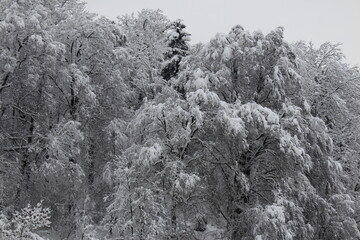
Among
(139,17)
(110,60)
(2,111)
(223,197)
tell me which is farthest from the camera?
(139,17)

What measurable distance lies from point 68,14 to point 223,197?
12.6 m

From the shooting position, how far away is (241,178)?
13.0 m

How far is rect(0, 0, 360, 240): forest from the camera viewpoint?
12.7 m

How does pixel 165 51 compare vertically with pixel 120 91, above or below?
above

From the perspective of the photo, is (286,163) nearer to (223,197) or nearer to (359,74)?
(223,197)

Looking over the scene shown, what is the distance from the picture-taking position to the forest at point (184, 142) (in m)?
12.7

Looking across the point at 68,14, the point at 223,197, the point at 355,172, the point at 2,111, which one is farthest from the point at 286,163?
the point at 68,14

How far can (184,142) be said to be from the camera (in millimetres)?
13289

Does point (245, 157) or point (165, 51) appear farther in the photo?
point (165, 51)

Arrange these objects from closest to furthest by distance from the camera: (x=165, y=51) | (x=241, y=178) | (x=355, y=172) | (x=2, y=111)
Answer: (x=241, y=178), (x=2, y=111), (x=355, y=172), (x=165, y=51)

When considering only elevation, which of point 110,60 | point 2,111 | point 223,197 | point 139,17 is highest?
point 139,17

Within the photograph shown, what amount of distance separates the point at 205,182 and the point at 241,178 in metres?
1.54

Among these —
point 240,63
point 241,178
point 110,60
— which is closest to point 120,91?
point 110,60

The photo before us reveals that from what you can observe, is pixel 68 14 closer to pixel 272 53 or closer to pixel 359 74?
pixel 272 53
